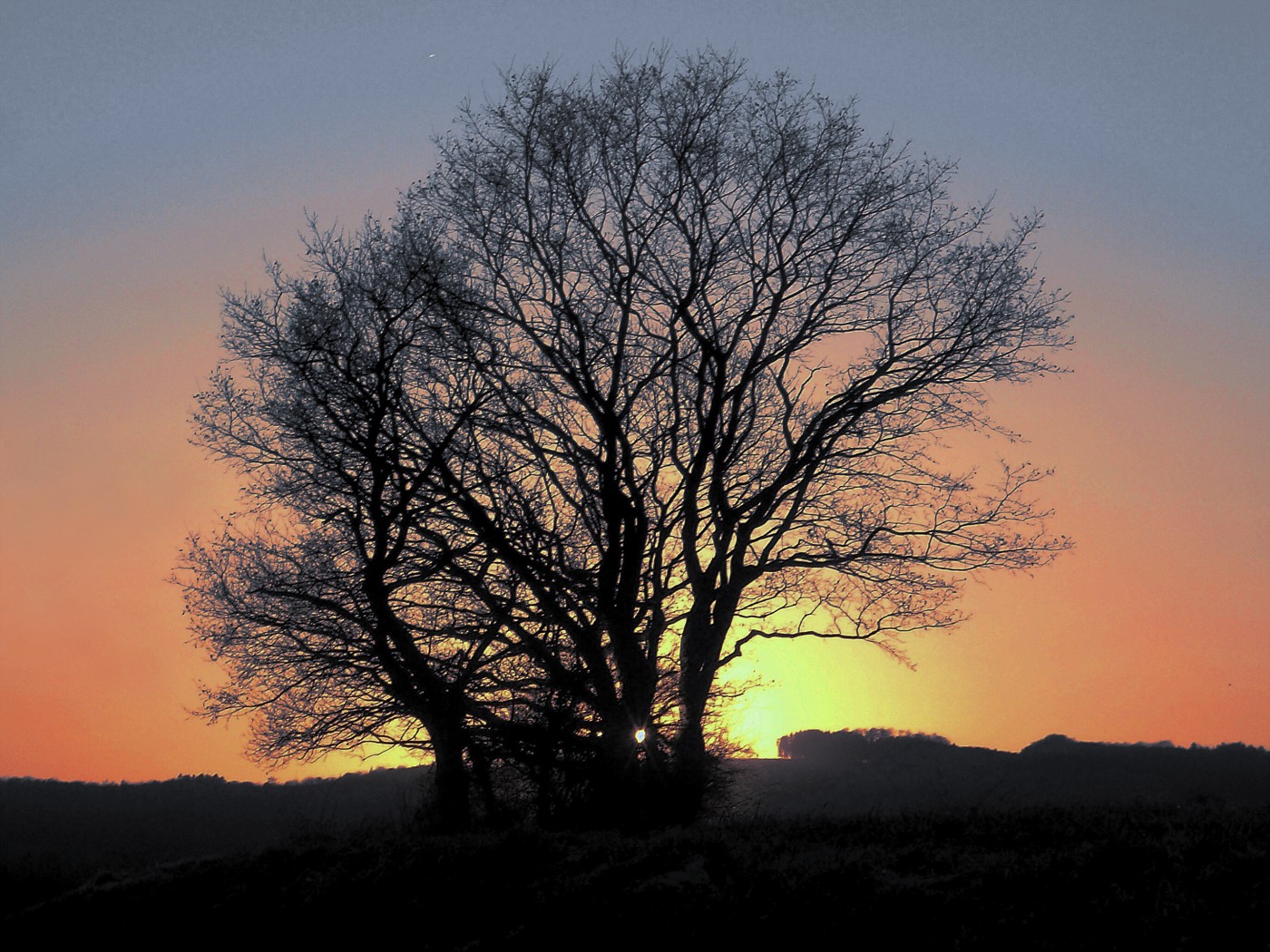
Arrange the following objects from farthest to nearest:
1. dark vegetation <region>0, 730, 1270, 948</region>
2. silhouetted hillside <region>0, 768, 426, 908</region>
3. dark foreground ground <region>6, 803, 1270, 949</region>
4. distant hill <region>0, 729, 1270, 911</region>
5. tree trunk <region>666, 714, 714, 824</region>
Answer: silhouetted hillside <region>0, 768, 426, 908</region>
tree trunk <region>666, 714, 714, 824</region>
distant hill <region>0, 729, 1270, 911</region>
dark vegetation <region>0, 730, 1270, 948</region>
dark foreground ground <region>6, 803, 1270, 949</region>

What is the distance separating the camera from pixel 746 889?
32.0ft

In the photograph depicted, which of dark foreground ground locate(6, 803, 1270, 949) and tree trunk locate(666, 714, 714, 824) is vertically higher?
tree trunk locate(666, 714, 714, 824)

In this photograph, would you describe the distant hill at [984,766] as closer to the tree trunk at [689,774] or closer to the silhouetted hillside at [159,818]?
the tree trunk at [689,774]

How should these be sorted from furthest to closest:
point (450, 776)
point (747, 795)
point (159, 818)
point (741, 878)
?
1. point (159, 818)
2. point (747, 795)
3. point (450, 776)
4. point (741, 878)

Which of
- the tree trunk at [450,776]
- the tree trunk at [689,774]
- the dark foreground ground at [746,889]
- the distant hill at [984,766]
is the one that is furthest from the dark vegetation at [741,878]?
the distant hill at [984,766]

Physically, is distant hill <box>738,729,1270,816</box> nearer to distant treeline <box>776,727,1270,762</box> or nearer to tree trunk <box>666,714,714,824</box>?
distant treeline <box>776,727,1270,762</box>

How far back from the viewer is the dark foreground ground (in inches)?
320

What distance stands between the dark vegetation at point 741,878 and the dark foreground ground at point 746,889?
0.02m

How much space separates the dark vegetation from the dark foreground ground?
24 millimetres

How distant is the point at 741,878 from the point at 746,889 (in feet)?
0.75

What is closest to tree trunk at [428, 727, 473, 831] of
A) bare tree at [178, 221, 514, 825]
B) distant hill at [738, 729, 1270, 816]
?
bare tree at [178, 221, 514, 825]

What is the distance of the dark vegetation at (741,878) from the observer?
8250 mm

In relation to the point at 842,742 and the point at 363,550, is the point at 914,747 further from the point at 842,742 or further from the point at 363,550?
the point at 363,550

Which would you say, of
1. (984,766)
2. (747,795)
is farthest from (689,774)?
(984,766)
